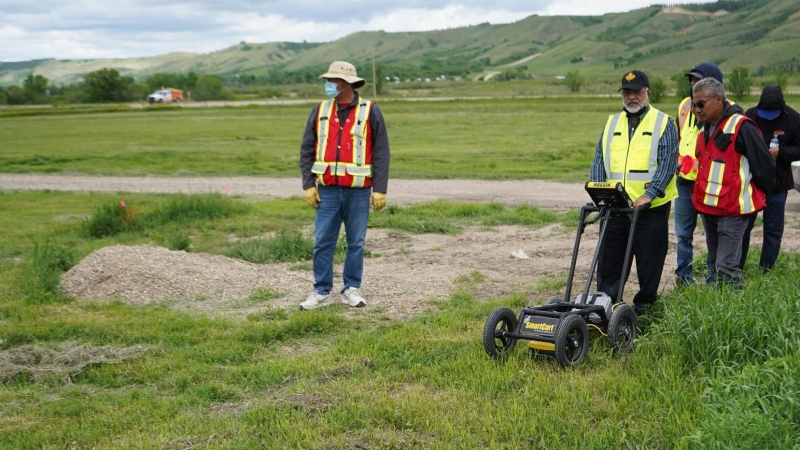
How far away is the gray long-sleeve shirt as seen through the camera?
7699 mm

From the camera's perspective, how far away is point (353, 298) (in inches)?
309

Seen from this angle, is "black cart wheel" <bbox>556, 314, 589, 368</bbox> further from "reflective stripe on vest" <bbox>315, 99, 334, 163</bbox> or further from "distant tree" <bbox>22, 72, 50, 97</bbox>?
"distant tree" <bbox>22, 72, 50, 97</bbox>

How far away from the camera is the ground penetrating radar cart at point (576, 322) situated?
217 inches

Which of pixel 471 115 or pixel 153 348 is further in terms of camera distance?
pixel 471 115

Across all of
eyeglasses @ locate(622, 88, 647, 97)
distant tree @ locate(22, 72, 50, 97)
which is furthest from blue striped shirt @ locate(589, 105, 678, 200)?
distant tree @ locate(22, 72, 50, 97)

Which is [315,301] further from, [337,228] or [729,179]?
[729,179]

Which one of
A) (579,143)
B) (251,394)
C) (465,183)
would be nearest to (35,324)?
(251,394)

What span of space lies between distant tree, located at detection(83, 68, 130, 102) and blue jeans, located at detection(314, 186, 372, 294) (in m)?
108

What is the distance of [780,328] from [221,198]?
11.3 metres

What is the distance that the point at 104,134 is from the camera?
1631 inches

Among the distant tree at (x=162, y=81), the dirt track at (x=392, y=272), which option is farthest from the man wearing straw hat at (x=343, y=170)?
the distant tree at (x=162, y=81)

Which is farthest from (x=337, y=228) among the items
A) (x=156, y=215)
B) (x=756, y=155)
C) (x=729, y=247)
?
(x=156, y=215)

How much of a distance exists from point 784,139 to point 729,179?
1.83 m

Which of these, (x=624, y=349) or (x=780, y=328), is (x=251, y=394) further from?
(x=780, y=328)
